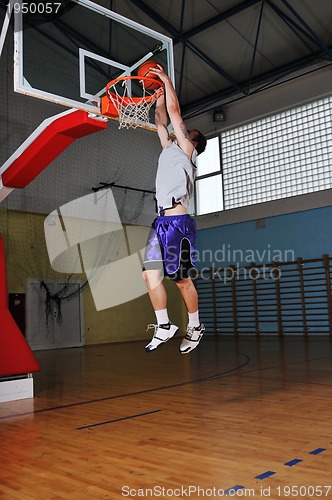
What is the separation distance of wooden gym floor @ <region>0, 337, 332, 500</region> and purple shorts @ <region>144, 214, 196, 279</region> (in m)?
1.21

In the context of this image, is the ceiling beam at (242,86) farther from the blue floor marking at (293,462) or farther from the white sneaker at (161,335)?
the blue floor marking at (293,462)

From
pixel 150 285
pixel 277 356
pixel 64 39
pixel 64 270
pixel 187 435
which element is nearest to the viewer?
pixel 150 285

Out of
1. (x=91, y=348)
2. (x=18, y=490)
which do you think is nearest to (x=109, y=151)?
(x=91, y=348)

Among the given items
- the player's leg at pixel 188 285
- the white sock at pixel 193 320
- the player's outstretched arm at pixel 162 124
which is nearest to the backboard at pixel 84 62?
the player's outstretched arm at pixel 162 124

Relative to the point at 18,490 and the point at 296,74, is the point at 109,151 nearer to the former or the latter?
the point at 296,74

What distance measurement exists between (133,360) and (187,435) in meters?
6.02

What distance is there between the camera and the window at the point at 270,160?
13275 millimetres

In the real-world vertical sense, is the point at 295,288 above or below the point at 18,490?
above

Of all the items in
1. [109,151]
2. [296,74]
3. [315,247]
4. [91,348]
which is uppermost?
[296,74]

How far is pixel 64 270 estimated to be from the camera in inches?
532

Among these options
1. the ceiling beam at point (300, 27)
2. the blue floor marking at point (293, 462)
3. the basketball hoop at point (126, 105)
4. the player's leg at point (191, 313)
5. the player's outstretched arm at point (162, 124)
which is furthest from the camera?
the ceiling beam at point (300, 27)

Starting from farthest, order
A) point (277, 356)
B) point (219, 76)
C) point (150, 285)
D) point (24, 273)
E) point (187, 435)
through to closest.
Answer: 1. point (219, 76)
2. point (24, 273)
3. point (277, 356)
4. point (187, 435)
5. point (150, 285)

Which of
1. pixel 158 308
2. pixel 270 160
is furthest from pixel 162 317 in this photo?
pixel 270 160

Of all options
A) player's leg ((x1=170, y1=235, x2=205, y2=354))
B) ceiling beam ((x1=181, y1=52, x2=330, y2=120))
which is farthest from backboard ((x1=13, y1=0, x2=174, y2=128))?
ceiling beam ((x1=181, y1=52, x2=330, y2=120))
